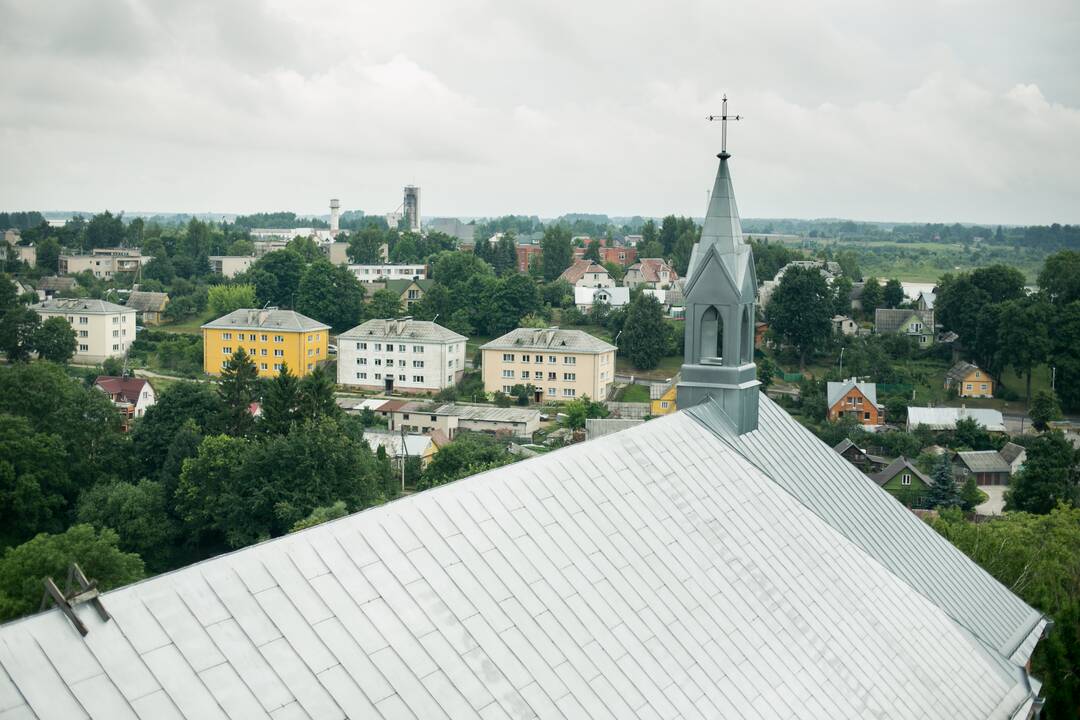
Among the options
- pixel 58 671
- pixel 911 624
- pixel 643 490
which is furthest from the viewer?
pixel 911 624

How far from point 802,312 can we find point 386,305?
122 feet

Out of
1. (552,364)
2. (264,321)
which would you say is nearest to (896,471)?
(552,364)

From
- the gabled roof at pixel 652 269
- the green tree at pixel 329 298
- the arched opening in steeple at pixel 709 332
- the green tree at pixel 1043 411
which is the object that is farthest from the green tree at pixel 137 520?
the gabled roof at pixel 652 269

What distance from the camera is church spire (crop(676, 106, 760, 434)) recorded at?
60.6 ft

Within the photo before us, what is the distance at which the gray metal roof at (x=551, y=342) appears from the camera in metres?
78.6

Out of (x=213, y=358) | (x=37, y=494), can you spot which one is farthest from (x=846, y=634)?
(x=213, y=358)

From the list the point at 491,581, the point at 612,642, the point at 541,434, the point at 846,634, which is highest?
the point at 491,581

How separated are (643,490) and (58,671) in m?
7.81

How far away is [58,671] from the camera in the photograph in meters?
7.59

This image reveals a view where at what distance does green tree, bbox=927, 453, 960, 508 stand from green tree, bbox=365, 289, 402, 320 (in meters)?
55.9

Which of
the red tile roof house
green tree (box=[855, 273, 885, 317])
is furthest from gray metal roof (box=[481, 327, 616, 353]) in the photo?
green tree (box=[855, 273, 885, 317])

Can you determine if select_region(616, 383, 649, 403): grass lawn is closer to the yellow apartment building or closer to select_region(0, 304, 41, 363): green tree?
the yellow apartment building

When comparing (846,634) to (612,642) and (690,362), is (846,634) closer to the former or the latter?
(612,642)

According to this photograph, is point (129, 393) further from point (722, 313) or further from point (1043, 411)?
point (722, 313)
